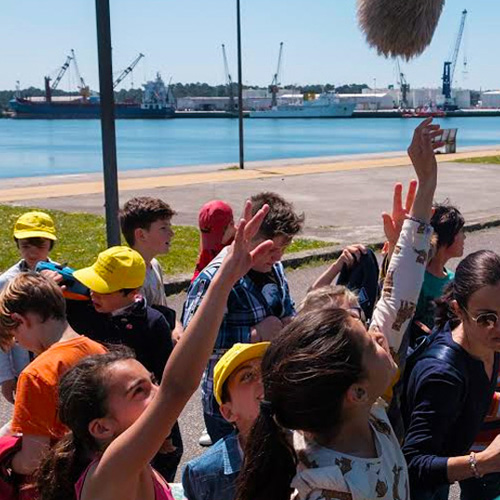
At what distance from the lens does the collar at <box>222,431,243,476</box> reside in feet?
8.30

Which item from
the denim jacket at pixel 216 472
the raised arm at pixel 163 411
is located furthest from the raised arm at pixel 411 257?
the raised arm at pixel 163 411

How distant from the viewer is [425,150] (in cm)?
292

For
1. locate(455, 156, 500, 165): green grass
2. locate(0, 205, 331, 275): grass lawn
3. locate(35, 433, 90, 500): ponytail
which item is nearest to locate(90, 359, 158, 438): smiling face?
locate(35, 433, 90, 500): ponytail

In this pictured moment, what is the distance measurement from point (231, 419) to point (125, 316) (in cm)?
112

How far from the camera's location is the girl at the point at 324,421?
204cm

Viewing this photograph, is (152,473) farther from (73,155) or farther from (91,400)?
(73,155)

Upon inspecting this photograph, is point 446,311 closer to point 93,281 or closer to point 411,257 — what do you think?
point 411,257

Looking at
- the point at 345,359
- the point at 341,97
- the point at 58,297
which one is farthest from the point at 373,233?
the point at 341,97

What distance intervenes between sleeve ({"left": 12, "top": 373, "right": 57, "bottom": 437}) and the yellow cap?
225 cm

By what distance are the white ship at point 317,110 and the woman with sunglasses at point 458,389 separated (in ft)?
491

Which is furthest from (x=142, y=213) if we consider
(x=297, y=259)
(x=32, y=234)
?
(x=297, y=259)

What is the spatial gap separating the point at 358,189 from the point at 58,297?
1591 cm

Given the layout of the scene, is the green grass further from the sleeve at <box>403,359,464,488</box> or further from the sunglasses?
the sleeve at <box>403,359,464,488</box>

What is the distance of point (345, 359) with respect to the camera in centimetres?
206
